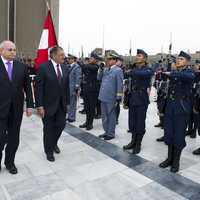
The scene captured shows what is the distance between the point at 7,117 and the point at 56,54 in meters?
1.14

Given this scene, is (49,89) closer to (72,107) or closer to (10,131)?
(10,131)

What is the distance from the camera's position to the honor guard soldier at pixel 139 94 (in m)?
4.15

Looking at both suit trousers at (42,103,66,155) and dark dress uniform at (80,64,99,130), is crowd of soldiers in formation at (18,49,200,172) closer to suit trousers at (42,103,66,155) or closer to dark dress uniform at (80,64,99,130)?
dark dress uniform at (80,64,99,130)

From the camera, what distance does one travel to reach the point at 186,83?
3537mm

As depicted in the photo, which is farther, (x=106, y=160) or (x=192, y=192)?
(x=106, y=160)

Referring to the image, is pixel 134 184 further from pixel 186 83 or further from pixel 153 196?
pixel 186 83

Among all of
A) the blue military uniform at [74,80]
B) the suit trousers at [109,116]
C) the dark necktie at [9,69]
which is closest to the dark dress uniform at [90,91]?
the blue military uniform at [74,80]

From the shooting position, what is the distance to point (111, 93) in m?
5.02

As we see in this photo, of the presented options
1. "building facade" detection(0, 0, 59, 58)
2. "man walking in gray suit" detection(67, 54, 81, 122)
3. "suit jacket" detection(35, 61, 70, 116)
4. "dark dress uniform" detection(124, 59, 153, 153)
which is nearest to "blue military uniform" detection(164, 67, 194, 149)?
"dark dress uniform" detection(124, 59, 153, 153)

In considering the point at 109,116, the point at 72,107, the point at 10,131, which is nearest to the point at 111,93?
the point at 109,116

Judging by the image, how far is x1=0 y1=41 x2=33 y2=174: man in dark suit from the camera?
10.2ft

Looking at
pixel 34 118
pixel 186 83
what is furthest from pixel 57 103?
pixel 34 118

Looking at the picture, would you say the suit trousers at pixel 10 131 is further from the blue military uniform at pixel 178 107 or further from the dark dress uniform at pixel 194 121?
the dark dress uniform at pixel 194 121

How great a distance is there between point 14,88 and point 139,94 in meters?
1.94
